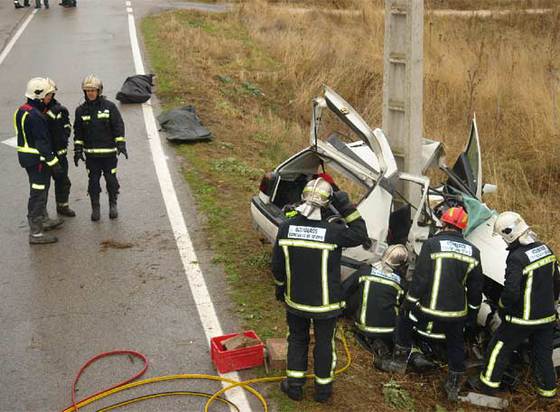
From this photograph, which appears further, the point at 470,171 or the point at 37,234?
the point at 37,234

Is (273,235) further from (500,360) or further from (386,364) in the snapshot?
(500,360)

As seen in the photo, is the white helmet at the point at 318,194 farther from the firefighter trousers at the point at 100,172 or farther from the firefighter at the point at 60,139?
the firefighter at the point at 60,139

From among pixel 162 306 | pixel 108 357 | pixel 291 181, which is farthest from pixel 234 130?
pixel 108 357

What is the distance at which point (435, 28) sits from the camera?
62.1 feet

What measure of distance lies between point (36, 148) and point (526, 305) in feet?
18.0

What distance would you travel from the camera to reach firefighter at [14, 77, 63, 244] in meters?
7.98

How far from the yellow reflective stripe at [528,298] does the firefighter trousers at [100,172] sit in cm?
516

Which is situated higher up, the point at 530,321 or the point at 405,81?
the point at 405,81

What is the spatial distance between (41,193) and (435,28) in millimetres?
13615

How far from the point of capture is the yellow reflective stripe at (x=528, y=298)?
5637 mm

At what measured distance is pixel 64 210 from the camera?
8.90 metres

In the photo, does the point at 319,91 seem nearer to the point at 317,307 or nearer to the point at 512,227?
the point at 512,227

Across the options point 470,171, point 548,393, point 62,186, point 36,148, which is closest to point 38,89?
point 36,148

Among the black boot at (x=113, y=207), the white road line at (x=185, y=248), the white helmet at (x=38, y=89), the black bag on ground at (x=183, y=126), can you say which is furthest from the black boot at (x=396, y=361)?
the black bag on ground at (x=183, y=126)
